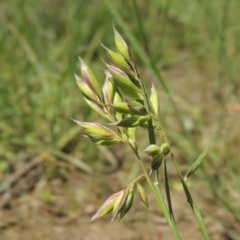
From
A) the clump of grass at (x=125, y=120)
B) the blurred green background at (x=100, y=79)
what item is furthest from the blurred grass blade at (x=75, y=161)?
the clump of grass at (x=125, y=120)

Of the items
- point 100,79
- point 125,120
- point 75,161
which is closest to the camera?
point 125,120

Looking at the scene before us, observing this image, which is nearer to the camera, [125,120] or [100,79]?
[125,120]

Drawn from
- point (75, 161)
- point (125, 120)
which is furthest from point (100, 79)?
point (125, 120)

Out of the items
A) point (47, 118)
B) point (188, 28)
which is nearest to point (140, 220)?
point (47, 118)

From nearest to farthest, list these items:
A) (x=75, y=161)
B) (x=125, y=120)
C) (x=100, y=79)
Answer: (x=125, y=120) < (x=75, y=161) < (x=100, y=79)

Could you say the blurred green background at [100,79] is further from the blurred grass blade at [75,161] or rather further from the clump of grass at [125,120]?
the clump of grass at [125,120]

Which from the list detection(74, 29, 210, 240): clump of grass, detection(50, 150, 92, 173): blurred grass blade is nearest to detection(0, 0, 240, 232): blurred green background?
detection(50, 150, 92, 173): blurred grass blade

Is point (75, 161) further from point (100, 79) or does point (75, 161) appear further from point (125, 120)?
point (125, 120)

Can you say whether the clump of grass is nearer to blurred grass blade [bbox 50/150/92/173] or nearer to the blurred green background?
the blurred green background
